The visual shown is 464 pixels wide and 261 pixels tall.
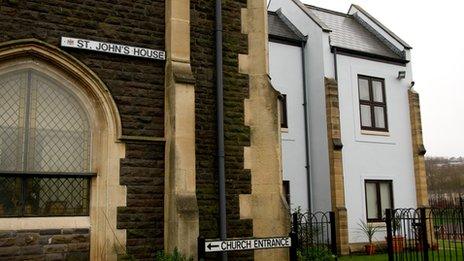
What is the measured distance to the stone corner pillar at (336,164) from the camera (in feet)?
54.4

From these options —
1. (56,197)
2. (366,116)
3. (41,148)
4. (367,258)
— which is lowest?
(367,258)

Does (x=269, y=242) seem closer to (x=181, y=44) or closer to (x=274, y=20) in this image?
(x=181, y=44)

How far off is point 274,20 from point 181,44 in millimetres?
12225

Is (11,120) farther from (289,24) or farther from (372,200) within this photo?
(289,24)

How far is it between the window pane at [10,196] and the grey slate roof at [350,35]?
1357 cm

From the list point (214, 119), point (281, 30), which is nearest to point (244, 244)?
point (214, 119)

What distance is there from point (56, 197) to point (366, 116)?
13.8m

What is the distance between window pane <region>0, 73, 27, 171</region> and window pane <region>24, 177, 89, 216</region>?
1.21 feet

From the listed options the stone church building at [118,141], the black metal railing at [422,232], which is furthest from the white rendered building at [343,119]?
the stone church building at [118,141]

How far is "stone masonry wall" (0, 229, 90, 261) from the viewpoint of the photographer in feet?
22.0

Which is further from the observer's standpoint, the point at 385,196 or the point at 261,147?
the point at 385,196

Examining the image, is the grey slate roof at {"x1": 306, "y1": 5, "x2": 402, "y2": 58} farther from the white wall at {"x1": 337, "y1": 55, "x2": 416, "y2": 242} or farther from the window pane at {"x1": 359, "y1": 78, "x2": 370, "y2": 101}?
the window pane at {"x1": 359, "y1": 78, "x2": 370, "y2": 101}

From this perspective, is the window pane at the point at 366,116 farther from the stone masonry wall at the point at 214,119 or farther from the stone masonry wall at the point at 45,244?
the stone masonry wall at the point at 45,244

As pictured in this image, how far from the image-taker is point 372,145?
61.0 feet
